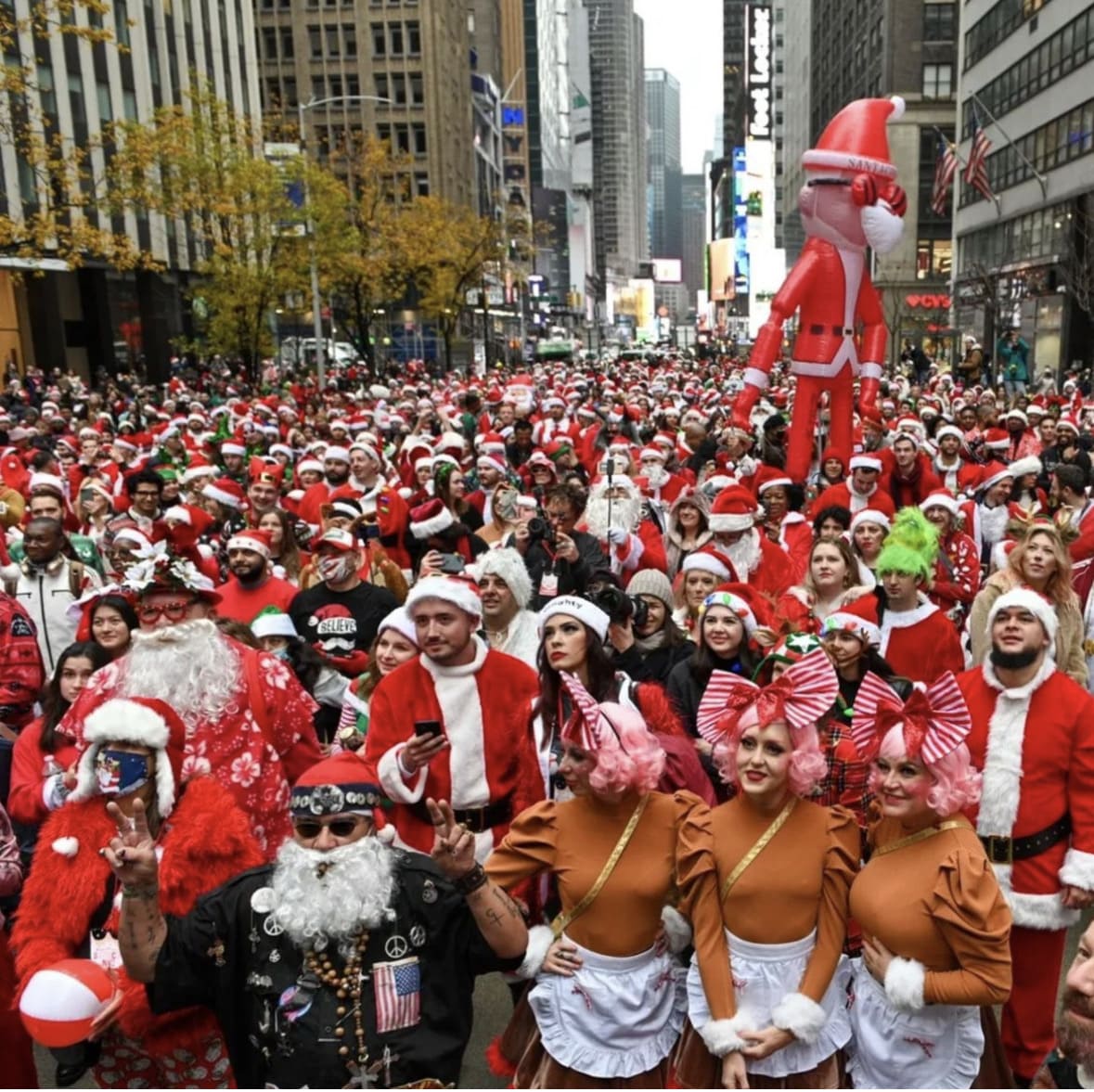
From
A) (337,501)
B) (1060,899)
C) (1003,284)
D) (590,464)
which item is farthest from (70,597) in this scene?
(1003,284)

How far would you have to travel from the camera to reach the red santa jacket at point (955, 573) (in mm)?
6922

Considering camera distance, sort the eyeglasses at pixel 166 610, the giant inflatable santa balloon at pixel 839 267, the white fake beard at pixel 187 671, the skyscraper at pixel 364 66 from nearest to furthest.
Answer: the white fake beard at pixel 187 671 < the eyeglasses at pixel 166 610 < the giant inflatable santa balloon at pixel 839 267 < the skyscraper at pixel 364 66

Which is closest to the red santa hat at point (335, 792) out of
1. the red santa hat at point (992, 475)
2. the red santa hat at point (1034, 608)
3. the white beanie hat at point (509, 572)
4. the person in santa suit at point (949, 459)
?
the white beanie hat at point (509, 572)

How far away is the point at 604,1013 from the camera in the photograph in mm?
3271

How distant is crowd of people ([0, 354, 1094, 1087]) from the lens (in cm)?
281

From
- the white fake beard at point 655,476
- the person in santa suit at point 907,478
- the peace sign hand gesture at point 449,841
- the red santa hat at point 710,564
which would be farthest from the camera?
the white fake beard at point 655,476

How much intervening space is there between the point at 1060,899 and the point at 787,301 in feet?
30.6

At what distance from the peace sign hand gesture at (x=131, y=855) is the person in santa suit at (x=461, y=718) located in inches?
53.6

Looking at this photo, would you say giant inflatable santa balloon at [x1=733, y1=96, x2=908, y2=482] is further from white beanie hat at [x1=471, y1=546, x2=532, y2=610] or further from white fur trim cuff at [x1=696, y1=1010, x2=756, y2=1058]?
white fur trim cuff at [x1=696, y1=1010, x2=756, y2=1058]

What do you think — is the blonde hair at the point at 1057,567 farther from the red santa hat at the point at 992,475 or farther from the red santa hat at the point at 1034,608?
the red santa hat at the point at 992,475

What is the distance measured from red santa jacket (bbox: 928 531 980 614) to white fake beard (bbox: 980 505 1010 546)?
125 centimetres

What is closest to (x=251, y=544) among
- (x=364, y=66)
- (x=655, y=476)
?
(x=655, y=476)

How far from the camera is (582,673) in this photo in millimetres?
4168

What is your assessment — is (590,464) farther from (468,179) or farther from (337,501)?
(468,179)
